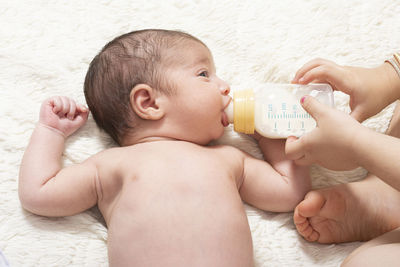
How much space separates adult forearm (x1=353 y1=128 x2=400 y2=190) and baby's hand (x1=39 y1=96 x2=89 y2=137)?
75cm

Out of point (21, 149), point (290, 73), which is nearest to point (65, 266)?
point (21, 149)

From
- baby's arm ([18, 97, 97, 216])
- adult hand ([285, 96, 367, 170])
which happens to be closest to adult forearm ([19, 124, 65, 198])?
baby's arm ([18, 97, 97, 216])

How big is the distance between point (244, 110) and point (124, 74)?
13.1 inches

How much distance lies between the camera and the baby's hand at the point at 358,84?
43.1 inches

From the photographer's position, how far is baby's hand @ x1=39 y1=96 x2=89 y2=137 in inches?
45.3

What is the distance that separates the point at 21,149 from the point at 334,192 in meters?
0.89

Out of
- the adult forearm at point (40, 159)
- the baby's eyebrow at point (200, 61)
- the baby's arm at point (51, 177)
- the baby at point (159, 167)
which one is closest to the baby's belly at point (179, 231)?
the baby at point (159, 167)

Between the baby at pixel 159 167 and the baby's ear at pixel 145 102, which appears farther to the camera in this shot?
the baby's ear at pixel 145 102

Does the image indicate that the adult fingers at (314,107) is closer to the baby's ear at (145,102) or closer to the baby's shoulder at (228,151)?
the baby's shoulder at (228,151)

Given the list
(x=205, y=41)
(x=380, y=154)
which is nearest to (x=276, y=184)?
(x=380, y=154)

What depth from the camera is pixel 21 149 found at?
1171 mm

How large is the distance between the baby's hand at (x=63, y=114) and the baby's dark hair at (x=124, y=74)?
7cm

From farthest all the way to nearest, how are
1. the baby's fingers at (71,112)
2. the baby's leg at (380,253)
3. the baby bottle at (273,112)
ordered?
the baby's fingers at (71,112), the baby bottle at (273,112), the baby's leg at (380,253)

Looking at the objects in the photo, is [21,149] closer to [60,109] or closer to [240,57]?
[60,109]
